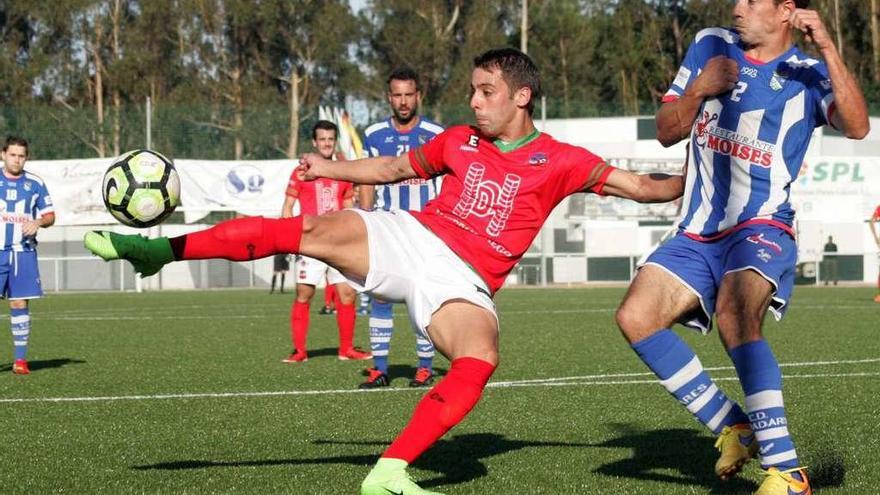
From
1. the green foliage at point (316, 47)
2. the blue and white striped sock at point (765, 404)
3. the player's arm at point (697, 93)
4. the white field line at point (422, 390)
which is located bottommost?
the white field line at point (422, 390)

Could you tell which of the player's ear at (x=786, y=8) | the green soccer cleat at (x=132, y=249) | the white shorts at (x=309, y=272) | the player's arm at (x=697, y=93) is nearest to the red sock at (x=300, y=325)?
the white shorts at (x=309, y=272)

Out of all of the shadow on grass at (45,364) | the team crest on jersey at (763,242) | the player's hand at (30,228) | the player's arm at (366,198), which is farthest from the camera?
the shadow on grass at (45,364)

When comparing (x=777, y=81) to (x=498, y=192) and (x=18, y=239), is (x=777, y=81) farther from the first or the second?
(x=18, y=239)

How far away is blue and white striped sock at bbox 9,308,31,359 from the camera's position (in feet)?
38.5

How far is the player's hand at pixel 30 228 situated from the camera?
458 inches

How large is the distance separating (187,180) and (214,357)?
2243 cm

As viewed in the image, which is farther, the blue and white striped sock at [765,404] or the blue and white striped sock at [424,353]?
the blue and white striped sock at [424,353]

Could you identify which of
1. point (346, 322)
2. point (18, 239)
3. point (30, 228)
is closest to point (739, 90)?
point (346, 322)

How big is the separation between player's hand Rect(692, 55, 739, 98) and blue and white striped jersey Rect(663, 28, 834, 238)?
0.20 metres

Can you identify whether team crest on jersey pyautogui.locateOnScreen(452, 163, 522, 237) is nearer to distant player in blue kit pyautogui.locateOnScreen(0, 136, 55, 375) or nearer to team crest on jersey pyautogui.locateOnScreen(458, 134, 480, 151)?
team crest on jersey pyautogui.locateOnScreen(458, 134, 480, 151)

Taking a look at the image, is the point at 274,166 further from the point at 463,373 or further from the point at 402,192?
the point at 463,373

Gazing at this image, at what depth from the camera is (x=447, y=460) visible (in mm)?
6254

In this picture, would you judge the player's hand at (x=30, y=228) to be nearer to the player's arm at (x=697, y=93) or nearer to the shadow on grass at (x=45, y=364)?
the shadow on grass at (x=45, y=364)

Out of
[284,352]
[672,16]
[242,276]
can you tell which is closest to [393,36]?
[672,16]
